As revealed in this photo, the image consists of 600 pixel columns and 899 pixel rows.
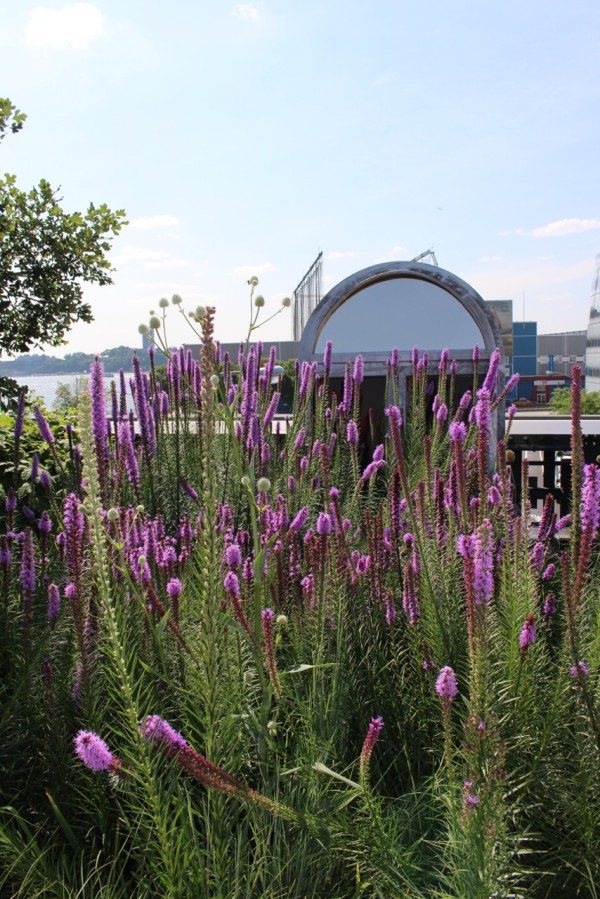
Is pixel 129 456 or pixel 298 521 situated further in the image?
pixel 129 456

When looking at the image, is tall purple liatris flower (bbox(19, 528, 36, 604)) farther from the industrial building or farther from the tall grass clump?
the industrial building

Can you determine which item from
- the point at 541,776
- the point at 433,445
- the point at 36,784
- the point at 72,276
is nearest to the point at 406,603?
the point at 541,776

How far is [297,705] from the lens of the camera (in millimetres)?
2553

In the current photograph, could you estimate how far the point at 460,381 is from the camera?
9617 millimetres

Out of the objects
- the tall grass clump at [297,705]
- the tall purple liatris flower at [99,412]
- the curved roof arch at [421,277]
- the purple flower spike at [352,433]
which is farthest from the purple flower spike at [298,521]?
the curved roof arch at [421,277]

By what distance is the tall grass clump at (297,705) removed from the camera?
5.44 feet

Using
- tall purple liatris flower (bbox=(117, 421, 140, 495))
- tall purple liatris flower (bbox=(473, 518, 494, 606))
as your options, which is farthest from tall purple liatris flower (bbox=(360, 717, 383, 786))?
tall purple liatris flower (bbox=(117, 421, 140, 495))

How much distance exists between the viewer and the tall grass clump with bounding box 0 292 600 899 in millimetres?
1657

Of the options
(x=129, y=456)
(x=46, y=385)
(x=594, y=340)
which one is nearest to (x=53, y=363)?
(x=46, y=385)

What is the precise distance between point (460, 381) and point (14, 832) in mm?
8415

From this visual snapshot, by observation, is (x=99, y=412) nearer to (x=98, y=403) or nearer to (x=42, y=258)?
(x=98, y=403)

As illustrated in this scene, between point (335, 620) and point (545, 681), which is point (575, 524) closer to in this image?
point (545, 681)

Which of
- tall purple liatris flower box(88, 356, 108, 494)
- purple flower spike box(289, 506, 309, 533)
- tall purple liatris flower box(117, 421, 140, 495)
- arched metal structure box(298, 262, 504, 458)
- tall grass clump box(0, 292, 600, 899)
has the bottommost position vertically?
tall grass clump box(0, 292, 600, 899)

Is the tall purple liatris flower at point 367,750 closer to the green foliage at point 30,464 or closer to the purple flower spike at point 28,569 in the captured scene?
the purple flower spike at point 28,569
